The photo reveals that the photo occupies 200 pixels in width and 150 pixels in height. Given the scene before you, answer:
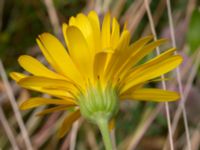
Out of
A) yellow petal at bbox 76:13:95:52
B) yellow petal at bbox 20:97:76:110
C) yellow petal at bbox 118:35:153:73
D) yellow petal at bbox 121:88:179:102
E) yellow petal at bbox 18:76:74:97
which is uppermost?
yellow petal at bbox 76:13:95:52

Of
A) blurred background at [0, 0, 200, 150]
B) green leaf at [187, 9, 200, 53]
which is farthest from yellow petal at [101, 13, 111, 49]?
blurred background at [0, 0, 200, 150]

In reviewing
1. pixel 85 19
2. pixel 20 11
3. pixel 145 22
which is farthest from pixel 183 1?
→ pixel 85 19

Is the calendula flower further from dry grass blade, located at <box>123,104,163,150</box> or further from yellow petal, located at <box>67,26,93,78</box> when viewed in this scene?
dry grass blade, located at <box>123,104,163,150</box>

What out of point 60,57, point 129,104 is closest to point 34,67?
point 60,57

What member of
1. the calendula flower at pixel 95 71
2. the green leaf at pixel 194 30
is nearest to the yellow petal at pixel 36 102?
the calendula flower at pixel 95 71

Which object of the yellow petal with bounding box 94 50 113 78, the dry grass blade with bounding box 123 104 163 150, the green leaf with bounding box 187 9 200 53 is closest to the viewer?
the yellow petal with bounding box 94 50 113 78

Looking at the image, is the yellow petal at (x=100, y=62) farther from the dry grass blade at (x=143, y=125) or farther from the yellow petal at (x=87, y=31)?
the dry grass blade at (x=143, y=125)

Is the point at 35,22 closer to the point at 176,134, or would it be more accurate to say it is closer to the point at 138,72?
the point at 176,134
